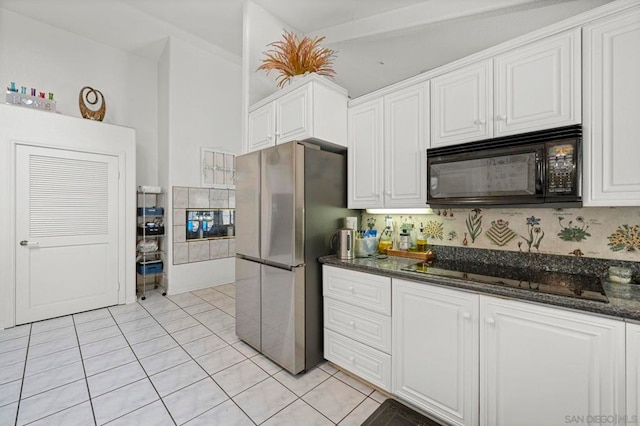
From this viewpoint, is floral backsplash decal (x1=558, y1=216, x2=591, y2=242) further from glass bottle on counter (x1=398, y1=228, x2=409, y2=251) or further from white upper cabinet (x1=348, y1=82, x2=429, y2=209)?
glass bottle on counter (x1=398, y1=228, x2=409, y2=251)

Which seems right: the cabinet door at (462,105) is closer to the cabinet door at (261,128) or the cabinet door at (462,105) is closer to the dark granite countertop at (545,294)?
the dark granite countertop at (545,294)

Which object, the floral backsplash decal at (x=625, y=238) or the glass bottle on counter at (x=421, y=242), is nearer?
the floral backsplash decal at (x=625, y=238)

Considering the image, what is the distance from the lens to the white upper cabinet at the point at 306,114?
86.0 inches

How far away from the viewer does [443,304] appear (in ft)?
5.19

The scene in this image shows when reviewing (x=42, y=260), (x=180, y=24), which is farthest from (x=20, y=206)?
(x=180, y=24)

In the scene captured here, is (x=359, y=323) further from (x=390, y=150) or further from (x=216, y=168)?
(x=216, y=168)

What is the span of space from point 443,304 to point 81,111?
4768 mm

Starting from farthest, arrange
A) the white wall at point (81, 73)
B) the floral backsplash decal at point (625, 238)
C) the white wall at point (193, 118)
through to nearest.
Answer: the white wall at point (193, 118) → the white wall at point (81, 73) → the floral backsplash decal at point (625, 238)

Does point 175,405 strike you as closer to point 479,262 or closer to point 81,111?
point 479,262

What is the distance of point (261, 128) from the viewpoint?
2.63 metres

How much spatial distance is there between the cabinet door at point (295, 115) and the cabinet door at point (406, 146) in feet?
2.06

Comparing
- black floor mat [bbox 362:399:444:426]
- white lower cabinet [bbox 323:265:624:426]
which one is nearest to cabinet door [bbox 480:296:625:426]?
white lower cabinet [bbox 323:265:624:426]

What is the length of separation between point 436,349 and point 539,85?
163cm

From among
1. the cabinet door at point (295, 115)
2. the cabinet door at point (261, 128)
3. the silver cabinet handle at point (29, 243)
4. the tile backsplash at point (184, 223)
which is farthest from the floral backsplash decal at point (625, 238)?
the silver cabinet handle at point (29, 243)
